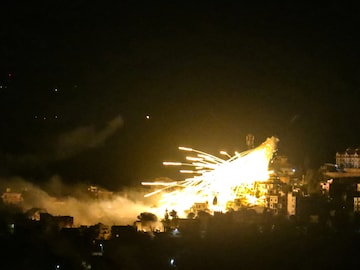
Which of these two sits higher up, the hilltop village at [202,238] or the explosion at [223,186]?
the explosion at [223,186]

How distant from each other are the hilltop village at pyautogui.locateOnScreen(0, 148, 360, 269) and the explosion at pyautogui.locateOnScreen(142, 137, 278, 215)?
24 centimetres

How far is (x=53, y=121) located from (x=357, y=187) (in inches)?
306

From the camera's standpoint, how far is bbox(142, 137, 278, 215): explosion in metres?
9.19

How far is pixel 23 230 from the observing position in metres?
7.80

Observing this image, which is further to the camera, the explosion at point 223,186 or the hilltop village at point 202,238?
the explosion at point 223,186

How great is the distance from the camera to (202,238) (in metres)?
7.81

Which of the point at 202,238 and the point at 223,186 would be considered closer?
the point at 202,238

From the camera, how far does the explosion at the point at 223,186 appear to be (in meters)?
9.19

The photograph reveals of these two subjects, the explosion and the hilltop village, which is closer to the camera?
the hilltop village

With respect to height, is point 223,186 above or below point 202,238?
above

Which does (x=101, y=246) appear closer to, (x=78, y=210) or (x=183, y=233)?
(x=183, y=233)

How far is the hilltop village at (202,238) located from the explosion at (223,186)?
236mm

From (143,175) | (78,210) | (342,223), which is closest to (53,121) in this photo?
(143,175)

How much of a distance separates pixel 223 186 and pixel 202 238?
1.94m
